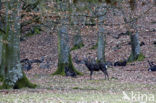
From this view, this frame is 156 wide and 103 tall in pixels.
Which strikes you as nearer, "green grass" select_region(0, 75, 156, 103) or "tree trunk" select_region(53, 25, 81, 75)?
"green grass" select_region(0, 75, 156, 103)

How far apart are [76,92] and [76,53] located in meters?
20.5

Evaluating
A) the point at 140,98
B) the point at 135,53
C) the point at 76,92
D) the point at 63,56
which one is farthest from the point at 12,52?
the point at 135,53

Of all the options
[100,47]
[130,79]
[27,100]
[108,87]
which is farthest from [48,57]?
[27,100]

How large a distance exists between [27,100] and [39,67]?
16.6m

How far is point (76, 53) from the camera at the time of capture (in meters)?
34.8

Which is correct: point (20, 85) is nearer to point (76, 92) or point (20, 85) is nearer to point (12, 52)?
point (12, 52)

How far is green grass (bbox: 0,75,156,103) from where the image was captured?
37.6 ft

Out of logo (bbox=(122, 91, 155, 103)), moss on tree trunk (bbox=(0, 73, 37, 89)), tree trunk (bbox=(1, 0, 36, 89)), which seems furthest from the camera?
moss on tree trunk (bbox=(0, 73, 37, 89))

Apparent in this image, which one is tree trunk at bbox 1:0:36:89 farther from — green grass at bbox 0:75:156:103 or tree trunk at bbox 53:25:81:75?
tree trunk at bbox 53:25:81:75

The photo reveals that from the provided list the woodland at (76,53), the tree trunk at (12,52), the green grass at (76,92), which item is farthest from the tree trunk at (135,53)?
the tree trunk at (12,52)

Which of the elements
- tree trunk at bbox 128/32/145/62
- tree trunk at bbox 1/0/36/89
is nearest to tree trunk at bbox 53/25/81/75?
tree trunk at bbox 1/0/36/89

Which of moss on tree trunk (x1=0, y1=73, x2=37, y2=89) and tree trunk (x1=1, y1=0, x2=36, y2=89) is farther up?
tree trunk (x1=1, y1=0, x2=36, y2=89)

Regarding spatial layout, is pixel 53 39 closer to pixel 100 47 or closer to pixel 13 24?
pixel 100 47

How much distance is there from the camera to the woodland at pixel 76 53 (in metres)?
13.9
